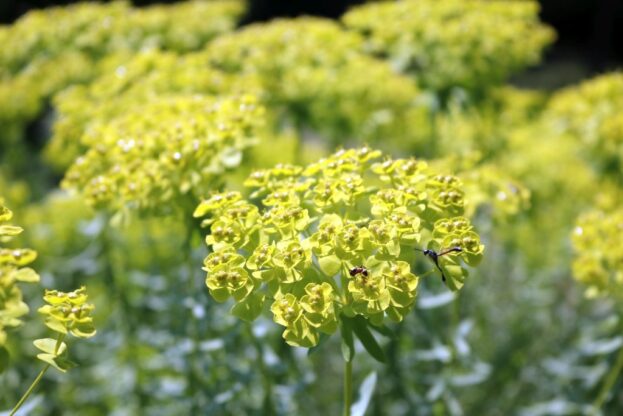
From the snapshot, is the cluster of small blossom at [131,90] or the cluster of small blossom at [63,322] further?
the cluster of small blossom at [131,90]

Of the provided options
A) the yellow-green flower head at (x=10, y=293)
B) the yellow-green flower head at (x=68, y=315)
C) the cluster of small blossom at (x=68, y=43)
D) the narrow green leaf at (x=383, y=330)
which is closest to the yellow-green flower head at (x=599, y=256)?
the narrow green leaf at (x=383, y=330)

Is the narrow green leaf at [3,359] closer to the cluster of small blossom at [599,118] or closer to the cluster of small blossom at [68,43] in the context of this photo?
the cluster of small blossom at [68,43]

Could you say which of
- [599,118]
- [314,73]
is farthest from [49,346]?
[599,118]

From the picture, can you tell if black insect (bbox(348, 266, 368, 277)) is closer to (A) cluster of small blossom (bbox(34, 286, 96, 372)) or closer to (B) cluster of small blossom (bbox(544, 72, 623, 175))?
(A) cluster of small blossom (bbox(34, 286, 96, 372))

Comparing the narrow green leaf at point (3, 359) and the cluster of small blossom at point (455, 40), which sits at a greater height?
the narrow green leaf at point (3, 359)

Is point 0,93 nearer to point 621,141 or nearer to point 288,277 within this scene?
point 288,277

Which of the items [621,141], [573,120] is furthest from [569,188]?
[621,141]

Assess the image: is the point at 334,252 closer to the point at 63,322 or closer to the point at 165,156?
the point at 63,322
